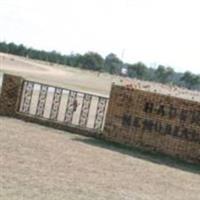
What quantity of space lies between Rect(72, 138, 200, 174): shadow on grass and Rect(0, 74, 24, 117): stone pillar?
9.97 ft

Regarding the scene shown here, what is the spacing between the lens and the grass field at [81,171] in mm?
8719

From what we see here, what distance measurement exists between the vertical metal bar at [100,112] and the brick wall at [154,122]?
0.85 m

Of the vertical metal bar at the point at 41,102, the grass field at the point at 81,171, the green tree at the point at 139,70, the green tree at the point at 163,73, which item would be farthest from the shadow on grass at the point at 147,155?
the green tree at the point at 163,73

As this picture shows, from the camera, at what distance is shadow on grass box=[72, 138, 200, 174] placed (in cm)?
1352

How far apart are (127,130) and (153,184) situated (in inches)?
205

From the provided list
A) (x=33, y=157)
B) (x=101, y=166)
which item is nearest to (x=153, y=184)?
(x=101, y=166)

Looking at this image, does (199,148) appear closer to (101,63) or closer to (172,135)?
(172,135)

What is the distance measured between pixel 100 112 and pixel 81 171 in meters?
6.68

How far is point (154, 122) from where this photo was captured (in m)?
15.2

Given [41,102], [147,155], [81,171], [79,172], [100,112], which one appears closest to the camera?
[79,172]

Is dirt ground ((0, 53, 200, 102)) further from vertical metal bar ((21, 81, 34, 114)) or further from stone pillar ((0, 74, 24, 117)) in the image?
stone pillar ((0, 74, 24, 117))

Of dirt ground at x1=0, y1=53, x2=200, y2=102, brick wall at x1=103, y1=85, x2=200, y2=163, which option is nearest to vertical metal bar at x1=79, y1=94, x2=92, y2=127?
brick wall at x1=103, y1=85, x2=200, y2=163

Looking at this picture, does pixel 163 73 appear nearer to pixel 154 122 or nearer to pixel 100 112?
pixel 100 112

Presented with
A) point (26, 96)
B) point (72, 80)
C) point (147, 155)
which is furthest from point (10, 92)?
point (72, 80)
